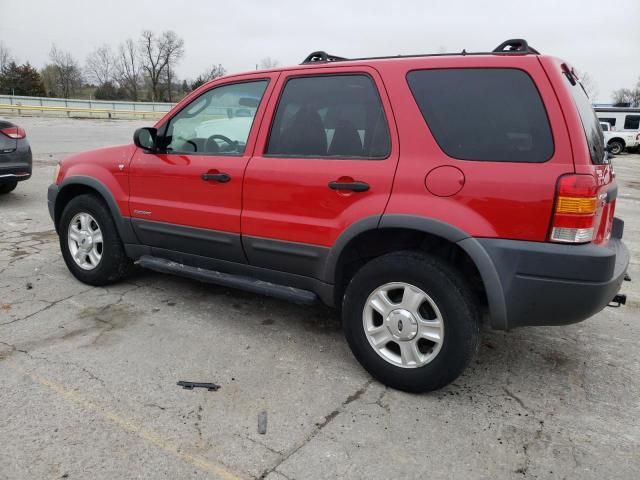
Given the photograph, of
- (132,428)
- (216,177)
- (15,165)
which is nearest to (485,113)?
(216,177)

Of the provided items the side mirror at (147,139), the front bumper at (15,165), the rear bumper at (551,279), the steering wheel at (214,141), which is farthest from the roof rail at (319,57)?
the front bumper at (15,165)

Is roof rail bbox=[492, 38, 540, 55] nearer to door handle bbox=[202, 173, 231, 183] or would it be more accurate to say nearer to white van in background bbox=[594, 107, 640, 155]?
door handle bbox=[202, 173, 231, 183]

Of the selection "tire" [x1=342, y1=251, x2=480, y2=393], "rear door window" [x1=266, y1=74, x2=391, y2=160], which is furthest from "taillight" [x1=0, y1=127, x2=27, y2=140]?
"tire" [x1=342, y1=251, x2=480, y2=393]

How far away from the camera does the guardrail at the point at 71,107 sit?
36500 mm

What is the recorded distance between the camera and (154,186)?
12.9 ft

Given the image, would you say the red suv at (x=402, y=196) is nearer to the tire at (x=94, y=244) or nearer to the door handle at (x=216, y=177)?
the door handle at (x=216, y=177)

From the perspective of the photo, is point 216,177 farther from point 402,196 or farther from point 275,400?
point 275,400

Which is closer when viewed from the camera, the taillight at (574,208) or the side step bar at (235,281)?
the taillight at (574,208)

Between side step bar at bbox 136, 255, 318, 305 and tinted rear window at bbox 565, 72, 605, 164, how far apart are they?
1.79 m

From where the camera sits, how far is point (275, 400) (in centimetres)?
283

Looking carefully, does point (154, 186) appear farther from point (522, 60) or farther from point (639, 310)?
point (639, 310)

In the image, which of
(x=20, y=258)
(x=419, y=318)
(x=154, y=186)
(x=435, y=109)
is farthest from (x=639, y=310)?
(x=20, y=258)

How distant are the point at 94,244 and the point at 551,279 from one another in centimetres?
366

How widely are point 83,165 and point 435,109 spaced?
312 centimetres
